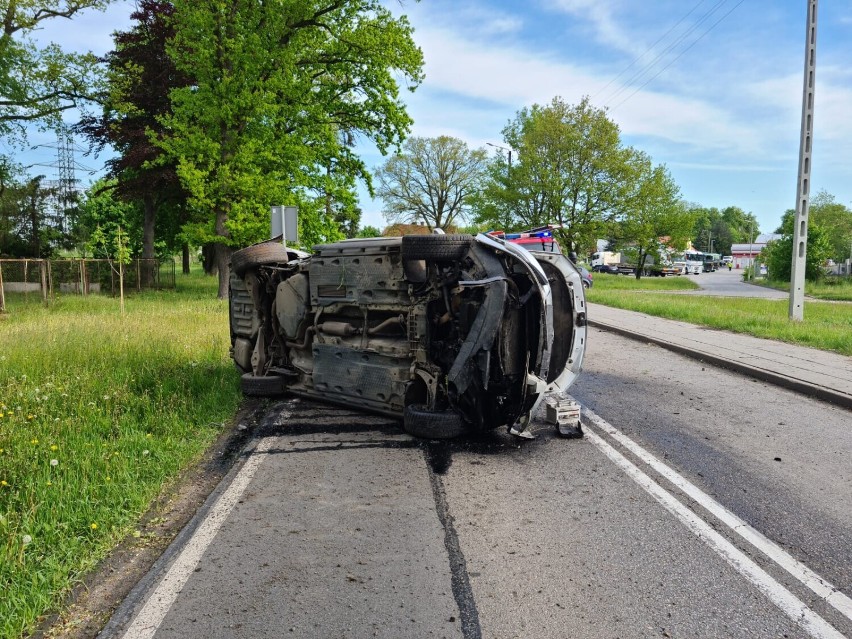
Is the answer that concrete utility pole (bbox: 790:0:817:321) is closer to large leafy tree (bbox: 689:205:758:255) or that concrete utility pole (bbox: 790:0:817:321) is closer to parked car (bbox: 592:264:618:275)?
parked car (bbox: 592:264:618:275)

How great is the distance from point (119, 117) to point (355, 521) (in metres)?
26.4

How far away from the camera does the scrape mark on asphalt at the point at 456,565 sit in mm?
2797

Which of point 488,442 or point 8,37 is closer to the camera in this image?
point 488,442

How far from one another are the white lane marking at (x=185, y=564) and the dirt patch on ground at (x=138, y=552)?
0.48 ft

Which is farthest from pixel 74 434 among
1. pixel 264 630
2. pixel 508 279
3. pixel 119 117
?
pixel 119 117

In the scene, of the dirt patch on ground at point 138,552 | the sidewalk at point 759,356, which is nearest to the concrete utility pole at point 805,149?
the sidewalk at point 759,356

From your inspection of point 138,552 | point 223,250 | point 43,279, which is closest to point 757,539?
point 138,552

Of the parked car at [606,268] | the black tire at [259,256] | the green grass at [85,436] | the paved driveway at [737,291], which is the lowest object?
the green grass at [85,436]

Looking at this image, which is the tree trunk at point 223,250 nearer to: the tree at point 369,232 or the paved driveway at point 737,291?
the paved driveway at point 737,291

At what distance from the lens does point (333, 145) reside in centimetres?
2122

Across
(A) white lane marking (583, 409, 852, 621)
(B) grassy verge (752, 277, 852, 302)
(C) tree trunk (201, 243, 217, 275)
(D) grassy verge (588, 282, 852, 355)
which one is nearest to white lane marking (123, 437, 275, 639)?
(A) white lane marking (583, 409, 852, 621)

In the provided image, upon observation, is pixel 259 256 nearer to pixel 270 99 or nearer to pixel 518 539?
pixel 518 539

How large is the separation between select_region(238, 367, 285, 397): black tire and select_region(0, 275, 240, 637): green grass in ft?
0.82

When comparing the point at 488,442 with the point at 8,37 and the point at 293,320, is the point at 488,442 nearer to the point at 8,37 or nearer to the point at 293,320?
the point at 293,320
